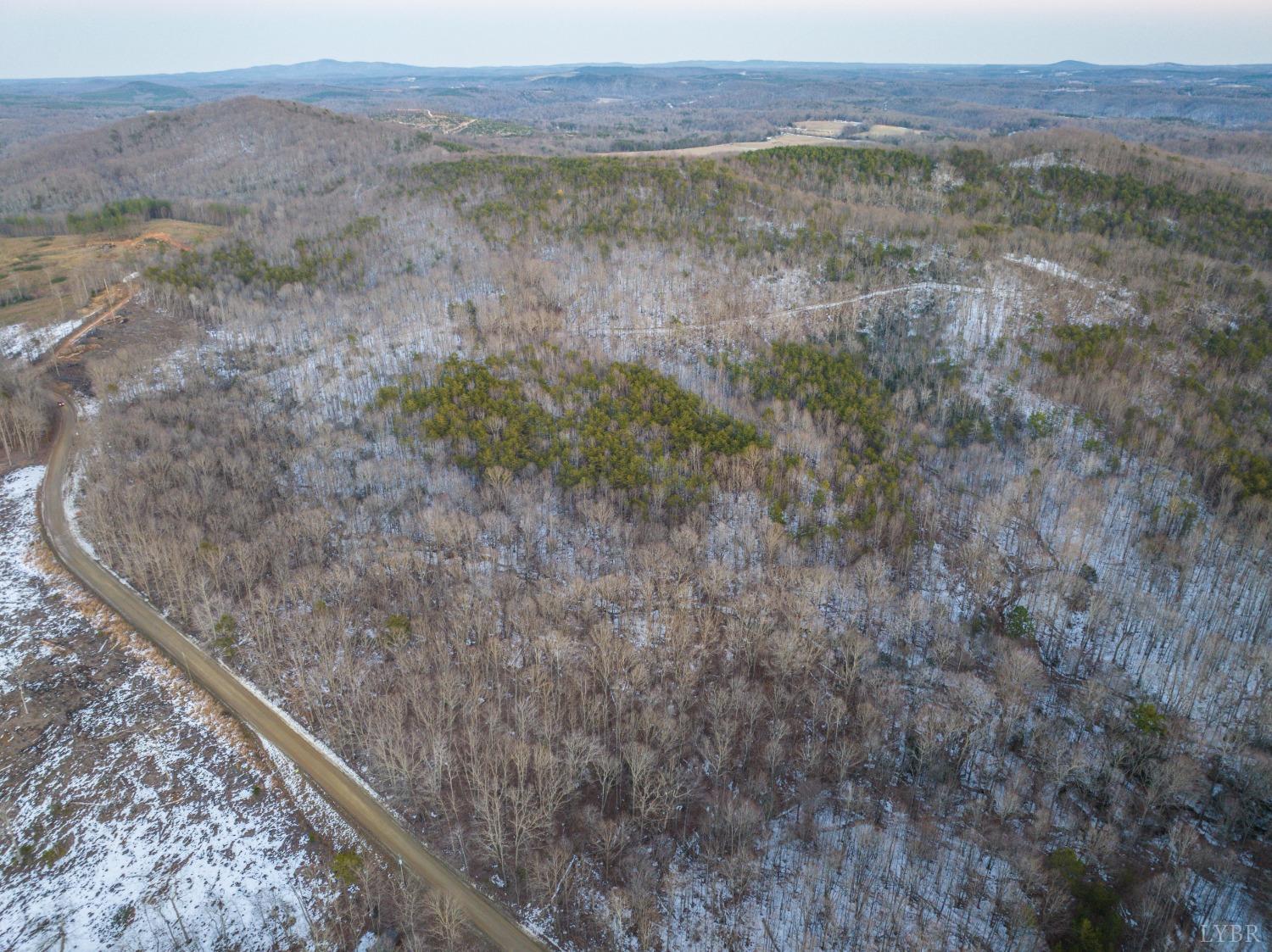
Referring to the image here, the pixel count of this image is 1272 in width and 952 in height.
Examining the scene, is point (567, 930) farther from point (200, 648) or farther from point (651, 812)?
point (200, 648)

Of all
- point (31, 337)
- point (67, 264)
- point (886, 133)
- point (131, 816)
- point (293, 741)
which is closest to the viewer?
point (131, 816)

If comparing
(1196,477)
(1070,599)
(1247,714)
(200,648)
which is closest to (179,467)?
(200,648)

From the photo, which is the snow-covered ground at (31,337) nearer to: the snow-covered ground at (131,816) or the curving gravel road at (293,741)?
the curving gravel road at (293,741)

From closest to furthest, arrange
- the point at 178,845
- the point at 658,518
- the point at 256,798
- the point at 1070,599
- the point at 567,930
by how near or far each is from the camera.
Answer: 1. the point at 567,930
2. the point at 178,845
3. the point at 256,798
4. the point at 1070,599
5. the point at 658,518

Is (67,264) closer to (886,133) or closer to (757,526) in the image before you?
(757,526)

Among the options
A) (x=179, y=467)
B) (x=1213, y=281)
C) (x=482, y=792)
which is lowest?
(x=482, y=792)

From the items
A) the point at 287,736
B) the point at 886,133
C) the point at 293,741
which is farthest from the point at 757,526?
the point at 886,133

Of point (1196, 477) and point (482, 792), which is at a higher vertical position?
point (1196, 477)
